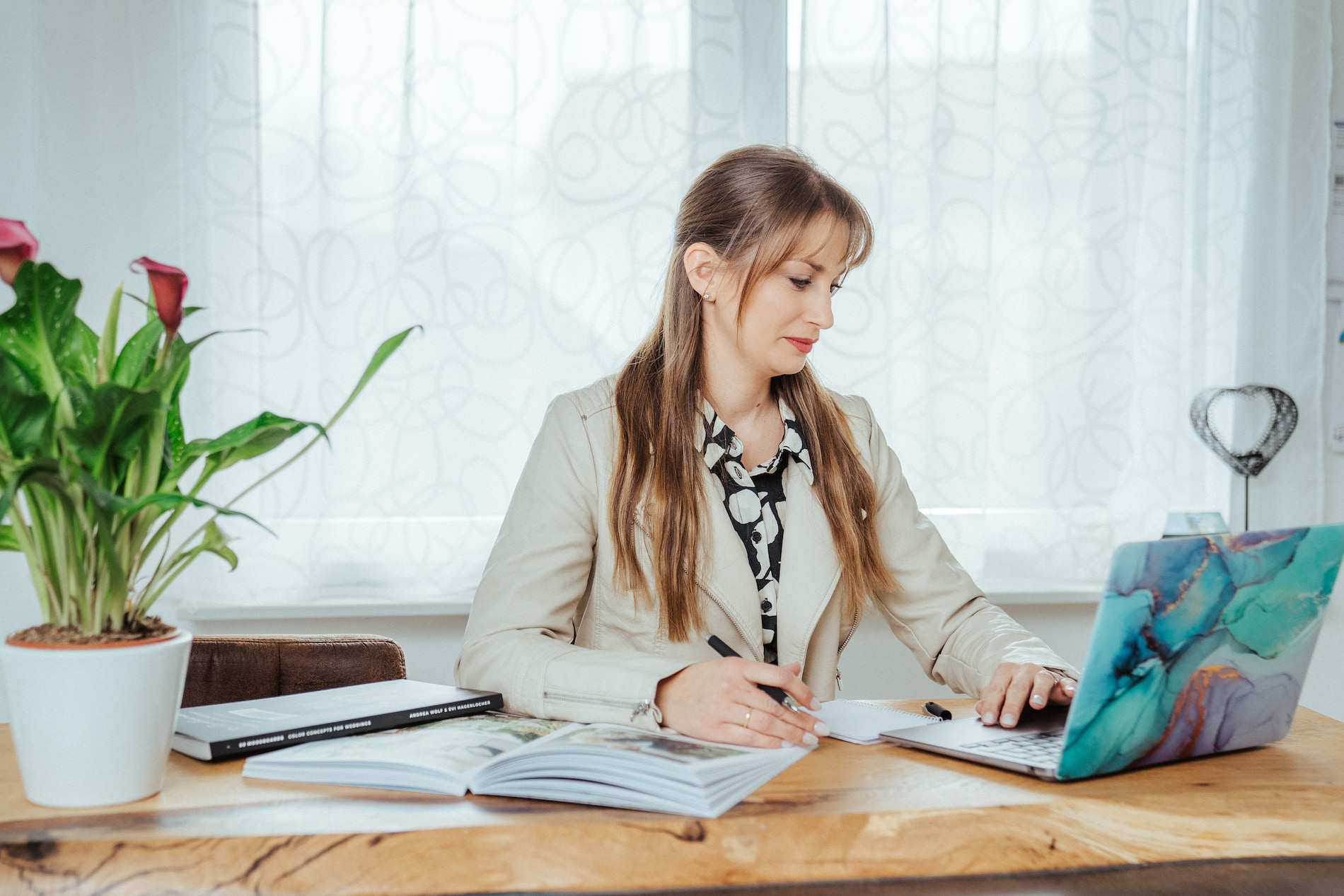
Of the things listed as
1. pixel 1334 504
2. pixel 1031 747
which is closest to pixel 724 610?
pixel 1031 747

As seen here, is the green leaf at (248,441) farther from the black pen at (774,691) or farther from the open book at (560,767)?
the black pen at (774,691)

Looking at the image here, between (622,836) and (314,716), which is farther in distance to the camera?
(314,716)

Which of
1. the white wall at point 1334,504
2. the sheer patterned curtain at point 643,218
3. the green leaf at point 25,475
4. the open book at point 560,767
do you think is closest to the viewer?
the green leaf at point 25,475

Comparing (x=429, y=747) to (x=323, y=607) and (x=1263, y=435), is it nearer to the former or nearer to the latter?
(x=323, y=607)

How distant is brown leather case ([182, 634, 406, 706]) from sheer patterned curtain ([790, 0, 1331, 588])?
1.11 m

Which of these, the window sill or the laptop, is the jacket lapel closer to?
the laptop

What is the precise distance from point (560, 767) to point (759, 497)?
0.72 m

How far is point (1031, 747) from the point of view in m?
0.90

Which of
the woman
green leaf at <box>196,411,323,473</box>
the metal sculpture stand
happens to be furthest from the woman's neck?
the metal sculpture stand

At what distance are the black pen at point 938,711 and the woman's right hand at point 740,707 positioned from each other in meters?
0.18

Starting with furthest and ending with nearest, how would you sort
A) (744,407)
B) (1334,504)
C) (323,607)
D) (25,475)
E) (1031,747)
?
1. (1334,504)
2. (323,607)
3. (744,407)
4. (1031,747)
5. (25,475)

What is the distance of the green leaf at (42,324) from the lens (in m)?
0.71

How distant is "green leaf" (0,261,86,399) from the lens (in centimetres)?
71

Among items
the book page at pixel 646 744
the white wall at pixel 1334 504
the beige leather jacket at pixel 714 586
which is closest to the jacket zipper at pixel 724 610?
the beige leather jacket at pixel 714 586
